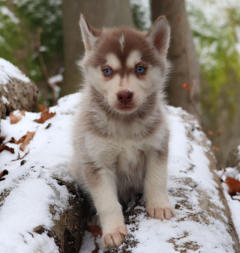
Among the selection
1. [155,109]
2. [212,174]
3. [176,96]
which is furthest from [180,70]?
[155,109]

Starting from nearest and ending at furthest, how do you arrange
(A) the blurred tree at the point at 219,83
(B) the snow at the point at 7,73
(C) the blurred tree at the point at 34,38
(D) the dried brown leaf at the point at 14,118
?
(D) the dried brown leaf at the point at 14,118
(B) the snow at the point at 7,73
(C) the blurred tree at the point at 34,38
(A) the blurred tree at the point at 219,83

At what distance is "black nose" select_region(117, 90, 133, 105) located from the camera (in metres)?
2.35

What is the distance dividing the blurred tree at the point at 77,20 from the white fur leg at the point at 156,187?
13.6ft

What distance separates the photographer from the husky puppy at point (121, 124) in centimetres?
245

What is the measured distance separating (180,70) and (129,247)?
4493 millimetres

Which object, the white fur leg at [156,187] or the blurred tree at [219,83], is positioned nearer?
the white fur leg at [156,187]

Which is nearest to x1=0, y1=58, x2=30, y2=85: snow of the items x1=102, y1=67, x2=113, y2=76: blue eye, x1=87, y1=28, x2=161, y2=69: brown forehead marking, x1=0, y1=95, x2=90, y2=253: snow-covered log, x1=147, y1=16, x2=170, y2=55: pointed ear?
x1=0, y1=95, x2=90, y2=253: snow-covered log

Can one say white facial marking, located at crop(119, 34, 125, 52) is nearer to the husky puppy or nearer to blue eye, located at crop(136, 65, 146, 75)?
the husky puppy

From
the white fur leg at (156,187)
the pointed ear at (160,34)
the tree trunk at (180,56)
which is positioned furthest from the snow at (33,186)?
the tree trunk at (180,56)

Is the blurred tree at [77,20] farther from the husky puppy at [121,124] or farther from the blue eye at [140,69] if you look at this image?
the blue eye at [140,69]

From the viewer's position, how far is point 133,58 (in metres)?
2.47

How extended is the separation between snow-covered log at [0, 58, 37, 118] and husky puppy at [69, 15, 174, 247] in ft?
4.96

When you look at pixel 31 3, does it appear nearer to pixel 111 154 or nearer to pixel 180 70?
pixel 180 70

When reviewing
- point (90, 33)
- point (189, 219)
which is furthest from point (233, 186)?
point (90, 33)
